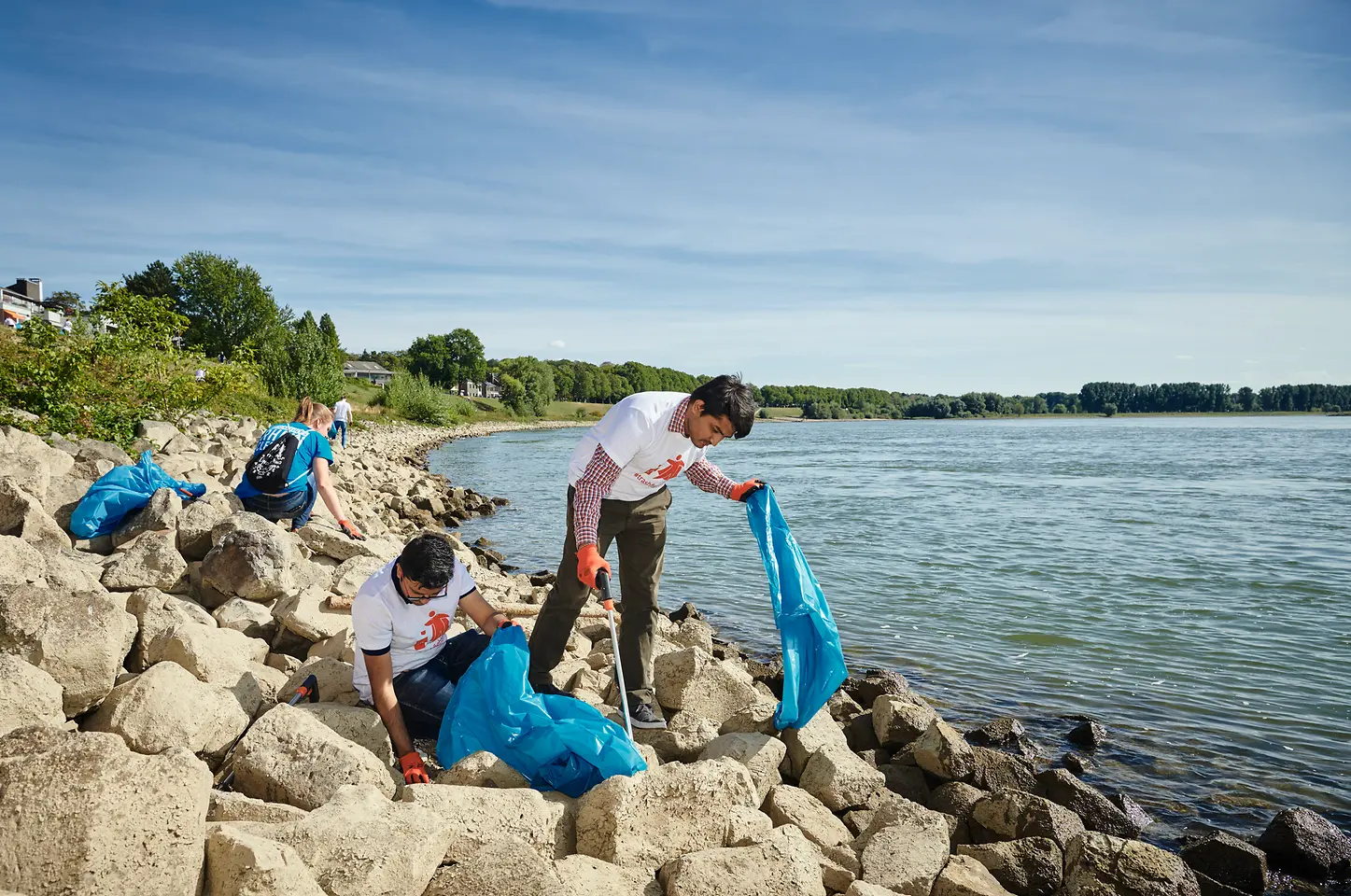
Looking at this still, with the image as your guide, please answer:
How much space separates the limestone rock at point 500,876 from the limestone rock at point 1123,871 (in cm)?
256

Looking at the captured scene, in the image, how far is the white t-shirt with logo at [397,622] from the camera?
4375mm

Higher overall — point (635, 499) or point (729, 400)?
point (729, 400)

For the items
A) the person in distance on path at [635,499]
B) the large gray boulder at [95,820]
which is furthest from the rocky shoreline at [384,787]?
the person in distance on path at [635,499]

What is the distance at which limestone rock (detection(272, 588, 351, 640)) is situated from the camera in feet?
18.2

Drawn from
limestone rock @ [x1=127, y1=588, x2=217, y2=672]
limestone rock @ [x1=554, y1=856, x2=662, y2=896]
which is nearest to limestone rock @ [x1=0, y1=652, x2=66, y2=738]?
limestone rock @ [x1=127, y1=588, x2=217, y2=672]

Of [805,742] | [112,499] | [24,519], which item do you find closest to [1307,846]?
[805,742]

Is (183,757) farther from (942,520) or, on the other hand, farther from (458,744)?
(942,520)

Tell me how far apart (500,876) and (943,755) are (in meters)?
3.16

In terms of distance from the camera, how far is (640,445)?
459 cm

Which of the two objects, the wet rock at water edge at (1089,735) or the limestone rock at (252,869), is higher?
the limestone rock at (252,869)

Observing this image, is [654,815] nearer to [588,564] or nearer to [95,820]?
[588,564]

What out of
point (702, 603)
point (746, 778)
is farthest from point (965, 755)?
point (702, 603)

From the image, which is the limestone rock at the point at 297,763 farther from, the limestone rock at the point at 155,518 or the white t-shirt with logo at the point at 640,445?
the limestone rock at the point at 155,518

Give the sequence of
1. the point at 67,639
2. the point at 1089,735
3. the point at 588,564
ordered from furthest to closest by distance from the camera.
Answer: the point at 1089,735
the point at 588,564
the point at 67,639
